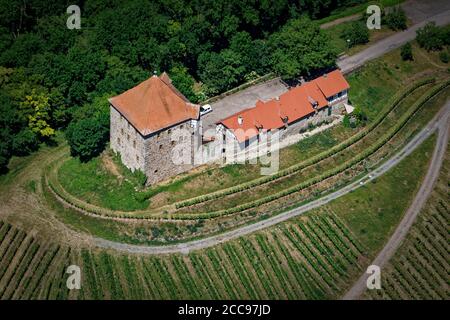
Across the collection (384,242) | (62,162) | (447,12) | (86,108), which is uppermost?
(447,12)

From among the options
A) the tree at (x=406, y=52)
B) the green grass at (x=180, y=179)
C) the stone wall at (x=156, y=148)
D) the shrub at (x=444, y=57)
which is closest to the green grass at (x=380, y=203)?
the green grass at (x=180, y=179)

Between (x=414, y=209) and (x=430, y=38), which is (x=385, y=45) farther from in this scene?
(x=414, y=209)

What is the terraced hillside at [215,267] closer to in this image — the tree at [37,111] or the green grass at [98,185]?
the green grass at [98,185]

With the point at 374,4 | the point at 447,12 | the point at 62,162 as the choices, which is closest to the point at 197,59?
the point at 62,162

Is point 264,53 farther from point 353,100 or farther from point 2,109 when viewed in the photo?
point 2,109

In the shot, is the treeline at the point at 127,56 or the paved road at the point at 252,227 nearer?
the paved road at the point at 252,227

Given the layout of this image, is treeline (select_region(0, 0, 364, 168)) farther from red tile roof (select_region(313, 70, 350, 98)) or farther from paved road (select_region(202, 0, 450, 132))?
red tile roof (select_region(313, 70, 350, 98))

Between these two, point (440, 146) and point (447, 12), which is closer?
point (440, 146)
